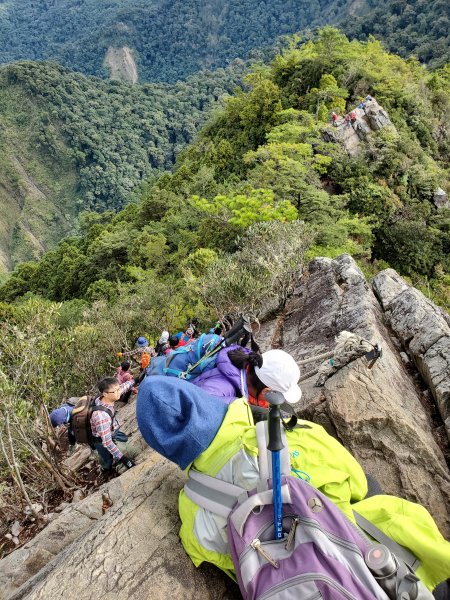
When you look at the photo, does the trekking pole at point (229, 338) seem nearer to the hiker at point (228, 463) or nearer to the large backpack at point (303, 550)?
the hiker at point (228, 463)

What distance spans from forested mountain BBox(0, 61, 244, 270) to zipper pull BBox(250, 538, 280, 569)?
120m

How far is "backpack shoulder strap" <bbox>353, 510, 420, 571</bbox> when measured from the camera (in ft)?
8.28

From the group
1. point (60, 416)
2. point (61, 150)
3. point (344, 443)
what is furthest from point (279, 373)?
point (61, 150)

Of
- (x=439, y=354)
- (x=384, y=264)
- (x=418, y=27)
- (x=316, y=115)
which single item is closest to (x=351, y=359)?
(x=439, y=354)

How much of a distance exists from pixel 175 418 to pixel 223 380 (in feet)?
3.00

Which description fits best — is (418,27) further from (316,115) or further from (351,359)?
(351,359)

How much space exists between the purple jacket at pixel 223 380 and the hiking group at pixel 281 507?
4 cm

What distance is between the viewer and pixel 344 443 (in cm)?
514

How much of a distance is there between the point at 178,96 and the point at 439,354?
513 feet

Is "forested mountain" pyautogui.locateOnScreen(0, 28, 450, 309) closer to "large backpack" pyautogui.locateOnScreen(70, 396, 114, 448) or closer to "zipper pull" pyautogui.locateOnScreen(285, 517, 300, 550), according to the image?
"large backpack" pyautogui.locateOnScreen(70, 396, 114, 448)

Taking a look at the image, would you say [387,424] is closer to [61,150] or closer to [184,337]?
[184,337]

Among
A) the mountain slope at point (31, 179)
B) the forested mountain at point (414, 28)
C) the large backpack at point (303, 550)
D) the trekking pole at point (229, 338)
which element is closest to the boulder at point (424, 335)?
the trekking pole at point (229, 338)

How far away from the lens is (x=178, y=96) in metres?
145

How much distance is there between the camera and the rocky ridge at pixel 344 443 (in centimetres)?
299
